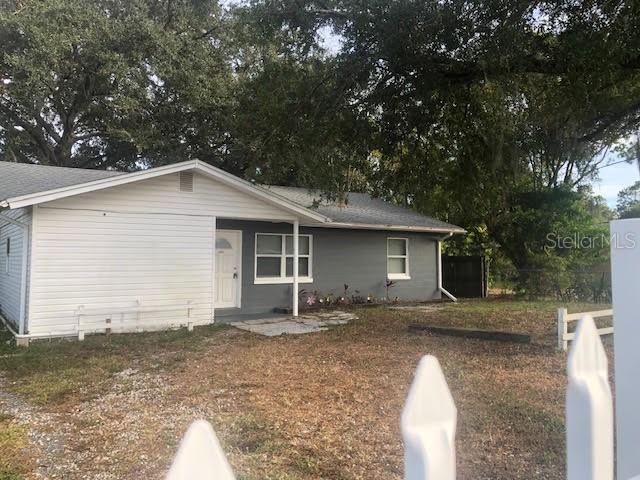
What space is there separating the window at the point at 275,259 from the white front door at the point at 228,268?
0.56 meters

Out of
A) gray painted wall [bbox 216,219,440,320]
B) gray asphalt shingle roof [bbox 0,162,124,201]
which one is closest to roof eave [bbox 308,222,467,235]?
gray painted wall [bbox 216,219,440,320]

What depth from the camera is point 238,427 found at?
4547 millimetres

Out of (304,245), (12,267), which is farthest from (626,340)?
(304,245)

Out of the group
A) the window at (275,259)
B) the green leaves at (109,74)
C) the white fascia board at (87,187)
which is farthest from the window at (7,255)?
the green leaves at (109,74)

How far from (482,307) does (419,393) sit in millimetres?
14538

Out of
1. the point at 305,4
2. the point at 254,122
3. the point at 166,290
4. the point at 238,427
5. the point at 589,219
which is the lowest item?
the point at 238,427

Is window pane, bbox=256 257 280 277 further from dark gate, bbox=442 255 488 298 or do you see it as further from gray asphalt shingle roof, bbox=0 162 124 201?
dark gate, bbox=442 255 488 298

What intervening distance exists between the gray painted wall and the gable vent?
1822 millimetres

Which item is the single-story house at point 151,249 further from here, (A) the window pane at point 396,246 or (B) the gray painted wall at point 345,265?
(A) the window pane at point 396,246

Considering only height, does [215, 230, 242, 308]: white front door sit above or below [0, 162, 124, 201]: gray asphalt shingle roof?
below

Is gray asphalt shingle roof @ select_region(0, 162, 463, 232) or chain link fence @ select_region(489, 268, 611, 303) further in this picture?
chain link fence @ select_region(489, 268, 611, 303)

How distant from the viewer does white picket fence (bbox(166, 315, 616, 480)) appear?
0.91 metres

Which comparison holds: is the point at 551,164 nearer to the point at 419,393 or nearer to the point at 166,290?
the point at 166,290

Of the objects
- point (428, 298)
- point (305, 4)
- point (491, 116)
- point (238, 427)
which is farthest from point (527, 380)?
point (428, 298)
